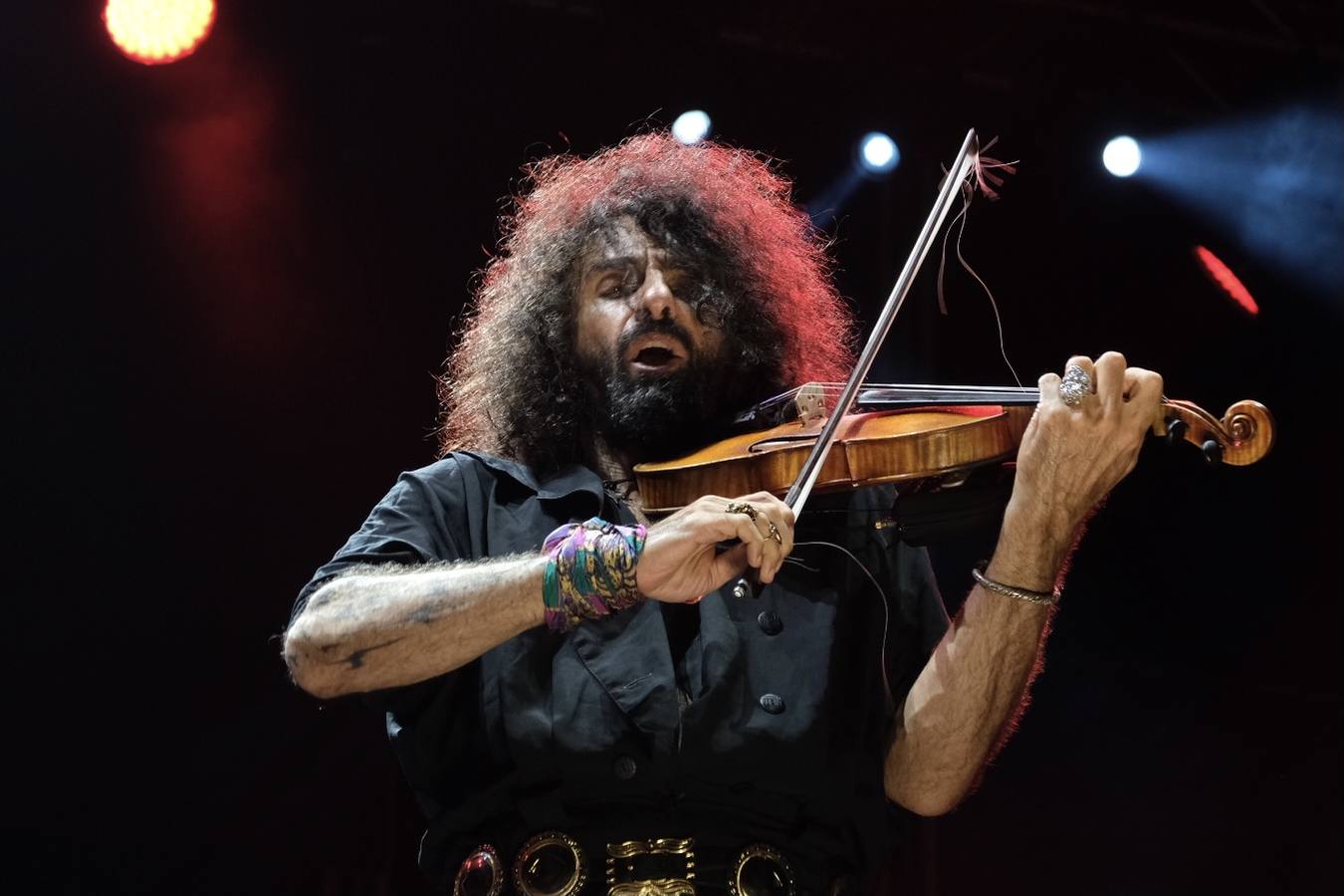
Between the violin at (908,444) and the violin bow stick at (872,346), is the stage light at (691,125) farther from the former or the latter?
the violin at (908,444)

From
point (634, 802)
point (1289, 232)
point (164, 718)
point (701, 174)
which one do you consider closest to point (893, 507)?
point (634, 802)

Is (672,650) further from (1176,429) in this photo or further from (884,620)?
(1176,429)

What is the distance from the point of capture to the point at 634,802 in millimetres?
2629

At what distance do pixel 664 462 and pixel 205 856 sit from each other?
2.29 meters

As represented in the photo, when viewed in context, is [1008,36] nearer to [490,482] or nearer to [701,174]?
[701,174]

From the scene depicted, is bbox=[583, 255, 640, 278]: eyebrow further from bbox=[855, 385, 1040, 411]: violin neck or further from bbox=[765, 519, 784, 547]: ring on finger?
bbox=[765, 519, 784, 547]: ring on finger

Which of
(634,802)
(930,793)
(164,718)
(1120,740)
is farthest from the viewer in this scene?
(1120,740)

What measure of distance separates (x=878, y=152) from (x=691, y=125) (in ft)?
2.61

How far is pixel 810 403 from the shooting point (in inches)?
123

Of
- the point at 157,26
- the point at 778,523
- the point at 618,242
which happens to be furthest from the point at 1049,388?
the point at 157,26

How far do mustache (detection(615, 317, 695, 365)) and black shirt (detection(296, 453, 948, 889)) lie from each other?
0.47 meters

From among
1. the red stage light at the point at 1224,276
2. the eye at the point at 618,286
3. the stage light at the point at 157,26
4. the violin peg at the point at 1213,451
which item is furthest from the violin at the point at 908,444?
the red stage light at the point at 1224,276

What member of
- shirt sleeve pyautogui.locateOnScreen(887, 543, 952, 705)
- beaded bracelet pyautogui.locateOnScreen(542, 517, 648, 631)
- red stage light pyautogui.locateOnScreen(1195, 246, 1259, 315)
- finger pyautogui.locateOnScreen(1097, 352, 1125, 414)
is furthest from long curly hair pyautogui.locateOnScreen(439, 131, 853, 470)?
red stage light pyautogui.locateOnScreen(1195, 246, 1259, 315)

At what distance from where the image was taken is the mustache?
3.33 m
